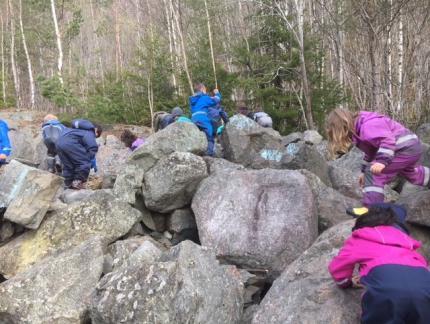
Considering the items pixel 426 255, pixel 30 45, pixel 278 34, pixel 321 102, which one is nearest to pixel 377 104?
pixel 321 102

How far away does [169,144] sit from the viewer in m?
7.24

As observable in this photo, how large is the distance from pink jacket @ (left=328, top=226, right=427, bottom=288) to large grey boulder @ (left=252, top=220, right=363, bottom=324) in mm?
322

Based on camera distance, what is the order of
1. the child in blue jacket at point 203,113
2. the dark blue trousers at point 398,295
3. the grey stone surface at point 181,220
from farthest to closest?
the child in blue jacket at point 203,113, the grey stone surface at point 181,220, the dark blue trousers at point 398,295

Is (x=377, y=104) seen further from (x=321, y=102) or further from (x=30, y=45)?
(x=30, y=45)

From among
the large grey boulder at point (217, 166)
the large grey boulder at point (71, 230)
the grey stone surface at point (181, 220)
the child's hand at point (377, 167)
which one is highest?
the child's hand at point (377, 167)

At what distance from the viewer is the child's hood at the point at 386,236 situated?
3109 mm

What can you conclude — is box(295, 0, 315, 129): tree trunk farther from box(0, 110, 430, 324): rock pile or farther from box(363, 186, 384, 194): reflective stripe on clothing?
box(363, 186, 384, 194): reflective stripe on clothing

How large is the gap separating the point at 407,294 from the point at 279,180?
308 cm

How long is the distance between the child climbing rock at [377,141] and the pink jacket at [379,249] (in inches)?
57.2

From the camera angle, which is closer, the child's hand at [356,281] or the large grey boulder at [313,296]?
the child's hand at [356,281]

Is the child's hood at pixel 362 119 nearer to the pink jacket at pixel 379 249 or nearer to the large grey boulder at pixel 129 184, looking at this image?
the pink jacket at pixel 379 249

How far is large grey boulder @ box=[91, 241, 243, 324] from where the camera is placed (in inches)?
163

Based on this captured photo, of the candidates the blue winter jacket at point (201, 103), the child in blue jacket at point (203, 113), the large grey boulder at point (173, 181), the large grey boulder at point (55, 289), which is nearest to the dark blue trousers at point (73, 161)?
the large grey boulder at point (173, 181)

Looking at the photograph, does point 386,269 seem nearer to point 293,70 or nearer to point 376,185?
point 376,185
